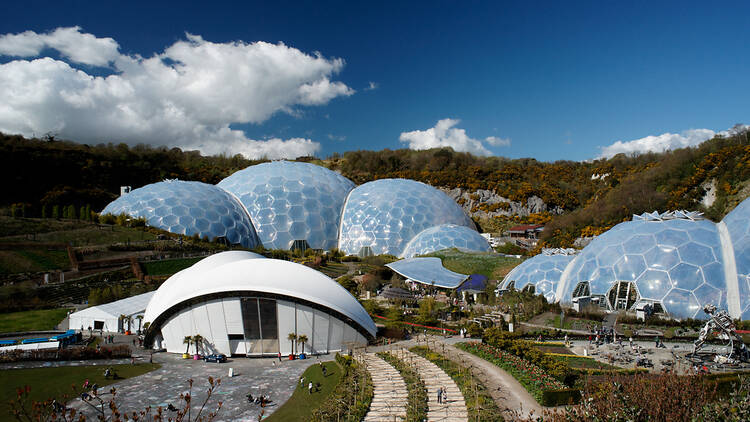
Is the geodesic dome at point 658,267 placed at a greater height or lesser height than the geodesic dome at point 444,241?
lesser

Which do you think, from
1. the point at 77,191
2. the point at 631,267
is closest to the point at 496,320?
the point at 631,267

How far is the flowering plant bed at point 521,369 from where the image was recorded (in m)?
12.5

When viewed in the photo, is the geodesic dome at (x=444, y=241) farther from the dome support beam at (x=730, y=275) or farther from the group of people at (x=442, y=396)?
the group of people at (x=442, y=396)

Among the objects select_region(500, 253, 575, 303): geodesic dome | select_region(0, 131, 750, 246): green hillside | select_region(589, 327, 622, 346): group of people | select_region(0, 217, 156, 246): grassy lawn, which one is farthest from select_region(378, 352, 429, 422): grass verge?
select_region(0, 131, 750, 246): green hillside

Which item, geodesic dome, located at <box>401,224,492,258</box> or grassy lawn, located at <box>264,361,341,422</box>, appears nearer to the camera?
grassy lawn, located at <box>264,361,341,422</box>

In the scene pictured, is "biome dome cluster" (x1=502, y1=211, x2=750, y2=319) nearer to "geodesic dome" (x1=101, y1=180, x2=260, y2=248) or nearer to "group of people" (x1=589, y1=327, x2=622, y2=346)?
"group of people" (x1=589, y1=327, x2=622, y2=346)

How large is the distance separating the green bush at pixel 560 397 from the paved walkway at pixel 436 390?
2147mm

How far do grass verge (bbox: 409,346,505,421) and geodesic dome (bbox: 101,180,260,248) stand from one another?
26.7 meters

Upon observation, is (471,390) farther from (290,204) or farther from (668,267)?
(290,204)

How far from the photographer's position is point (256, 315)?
56.2 feet

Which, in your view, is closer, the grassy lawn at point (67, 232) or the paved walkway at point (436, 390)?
the paved walkway at point (436, 390)

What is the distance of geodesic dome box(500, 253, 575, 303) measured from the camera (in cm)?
2453

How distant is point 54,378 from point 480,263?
26.3 meters

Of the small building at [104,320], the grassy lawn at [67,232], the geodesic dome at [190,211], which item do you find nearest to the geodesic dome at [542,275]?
the small building at [104,320]
